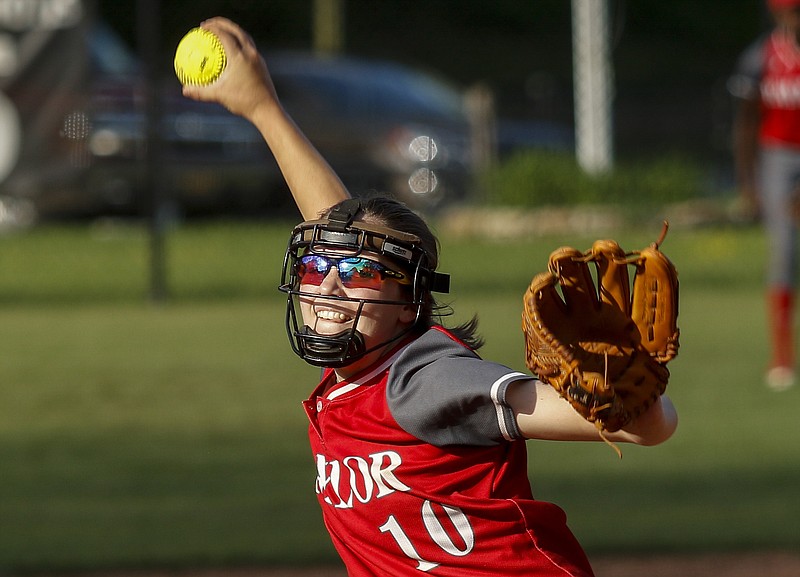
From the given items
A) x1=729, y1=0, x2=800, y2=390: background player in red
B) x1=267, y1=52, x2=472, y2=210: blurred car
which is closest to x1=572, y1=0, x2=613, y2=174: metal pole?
x1=267, y1=52, x2=472, y2=210: blurred car

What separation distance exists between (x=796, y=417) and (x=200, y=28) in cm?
480

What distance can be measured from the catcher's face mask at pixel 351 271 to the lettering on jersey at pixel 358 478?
21 centimetres

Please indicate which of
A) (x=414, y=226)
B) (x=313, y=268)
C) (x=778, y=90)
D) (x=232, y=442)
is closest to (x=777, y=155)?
(x=778, y=90)

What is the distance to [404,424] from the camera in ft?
9.13

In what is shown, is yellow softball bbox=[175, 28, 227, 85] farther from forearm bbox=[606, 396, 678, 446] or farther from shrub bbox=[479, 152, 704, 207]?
shrub bbox=[479, 152, 704, 207]

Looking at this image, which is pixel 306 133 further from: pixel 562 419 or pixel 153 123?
pixel 562 419

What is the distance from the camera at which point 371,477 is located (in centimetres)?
295

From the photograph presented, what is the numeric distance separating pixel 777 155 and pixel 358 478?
6.09 m

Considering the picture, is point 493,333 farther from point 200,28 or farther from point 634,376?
point 634,376

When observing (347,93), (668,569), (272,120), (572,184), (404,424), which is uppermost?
(347,93)

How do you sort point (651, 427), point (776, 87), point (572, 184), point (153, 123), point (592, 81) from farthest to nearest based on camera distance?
point (592, 81) < point (572, 184) < point (153, 123) < point (776, 87) < point (651, 427)

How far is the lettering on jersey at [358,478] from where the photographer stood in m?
2.90

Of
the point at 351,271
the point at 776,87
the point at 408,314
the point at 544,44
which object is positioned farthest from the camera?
the point at 544,44

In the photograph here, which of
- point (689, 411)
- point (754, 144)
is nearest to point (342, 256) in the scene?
point (689, 411)
